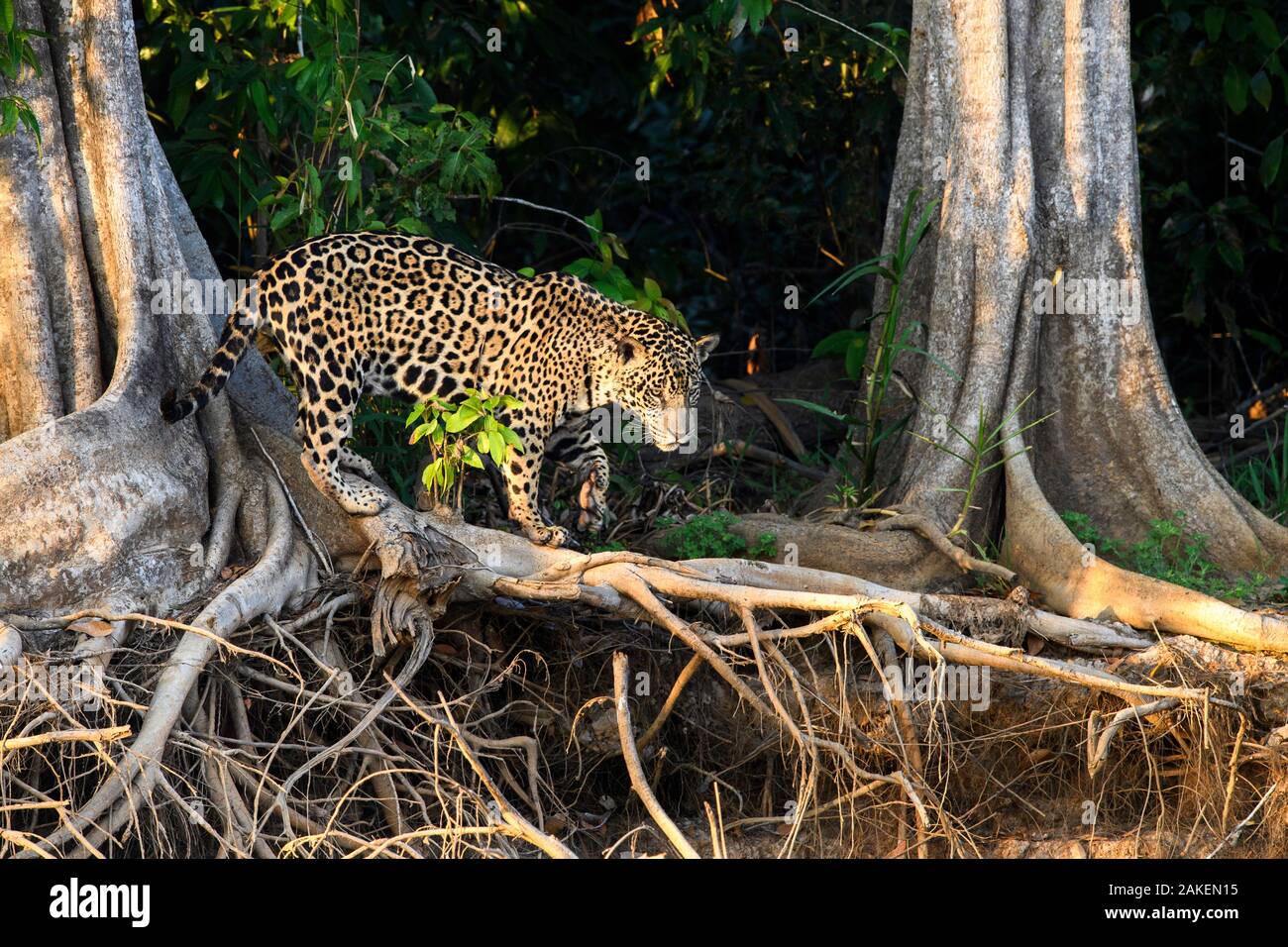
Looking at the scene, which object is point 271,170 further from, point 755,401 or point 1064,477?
point 1064,477

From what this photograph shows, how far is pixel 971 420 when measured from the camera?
715 cm

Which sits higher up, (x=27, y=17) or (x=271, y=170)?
(x=27, y=17)

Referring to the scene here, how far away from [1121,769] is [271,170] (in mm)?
5497

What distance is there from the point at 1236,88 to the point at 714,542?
4.44 m

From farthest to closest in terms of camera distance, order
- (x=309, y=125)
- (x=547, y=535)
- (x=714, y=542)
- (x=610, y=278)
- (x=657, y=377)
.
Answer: (x=309, y=125) → (x=610, y=278) → (x=657, y=377) → (x=714, y=542) → (x=547, y=535)

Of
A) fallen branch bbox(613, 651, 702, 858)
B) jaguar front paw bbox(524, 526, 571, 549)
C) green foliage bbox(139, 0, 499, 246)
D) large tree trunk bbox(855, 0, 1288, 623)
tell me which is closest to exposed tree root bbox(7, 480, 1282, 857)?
fallen branch bbox(613, 651, 702, 858)

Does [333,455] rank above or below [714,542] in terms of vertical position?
above

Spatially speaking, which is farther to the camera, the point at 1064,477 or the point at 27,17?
the point at 1064,477

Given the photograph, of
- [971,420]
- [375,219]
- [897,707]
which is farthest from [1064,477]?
[375,219]

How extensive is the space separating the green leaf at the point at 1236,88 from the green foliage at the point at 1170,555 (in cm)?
306

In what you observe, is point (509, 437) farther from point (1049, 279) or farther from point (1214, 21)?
point (1214, 21)

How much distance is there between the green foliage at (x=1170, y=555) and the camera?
677 cm

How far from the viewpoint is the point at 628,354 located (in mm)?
6859

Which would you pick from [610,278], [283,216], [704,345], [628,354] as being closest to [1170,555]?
[704,345]
